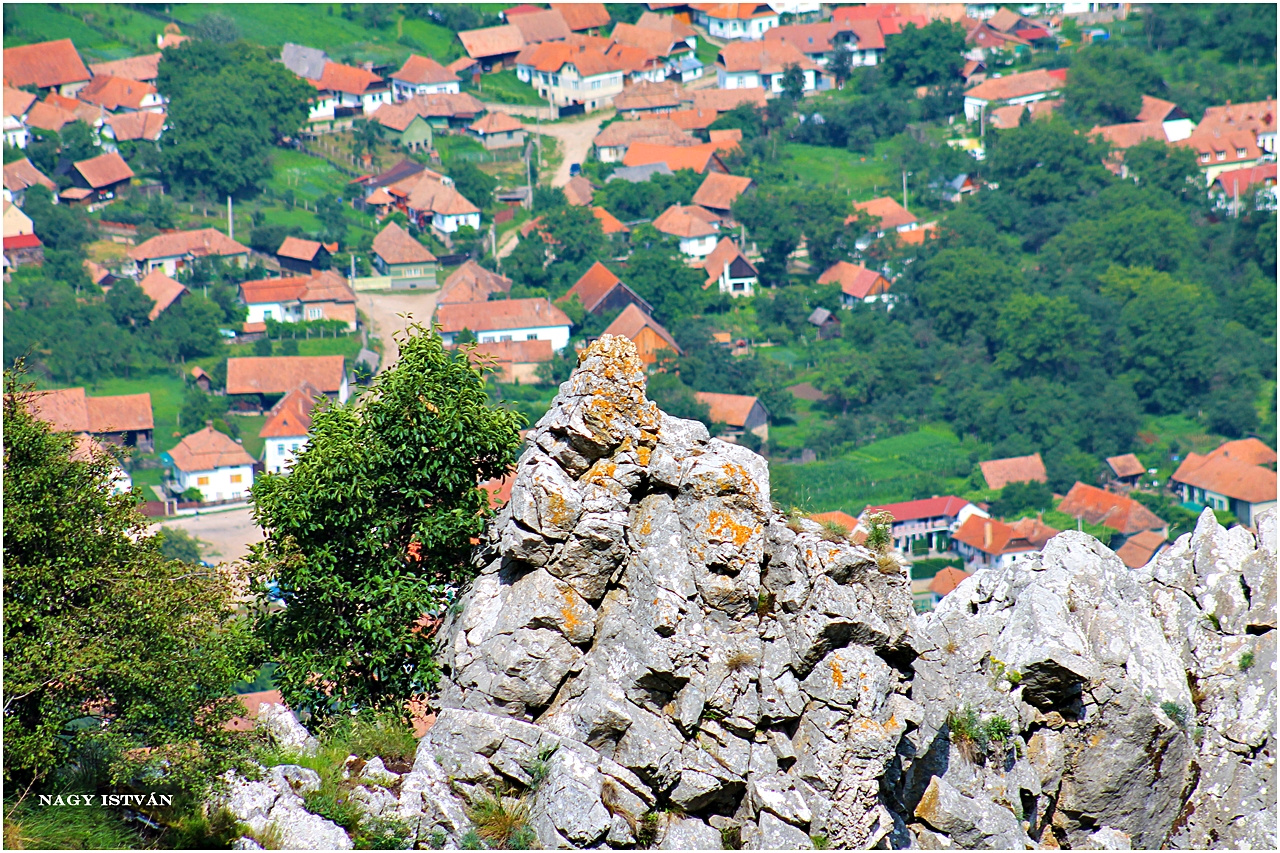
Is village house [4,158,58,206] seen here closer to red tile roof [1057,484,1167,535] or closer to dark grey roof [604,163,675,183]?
dark grey roof [604,163,675,183]

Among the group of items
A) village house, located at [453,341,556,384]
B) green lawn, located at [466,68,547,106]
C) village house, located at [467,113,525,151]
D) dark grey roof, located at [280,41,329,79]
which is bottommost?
village house, located at [453,341,556,384]

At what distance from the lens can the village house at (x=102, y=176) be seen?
12975cm

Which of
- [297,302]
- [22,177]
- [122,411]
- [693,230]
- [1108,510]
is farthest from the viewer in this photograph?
[22,177]

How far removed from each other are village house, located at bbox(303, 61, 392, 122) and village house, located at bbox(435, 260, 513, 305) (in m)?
35.3

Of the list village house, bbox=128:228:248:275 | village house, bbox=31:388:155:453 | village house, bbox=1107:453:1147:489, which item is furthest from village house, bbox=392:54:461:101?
village house, bbox=1107:453:1147:489

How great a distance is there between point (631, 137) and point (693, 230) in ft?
70.9

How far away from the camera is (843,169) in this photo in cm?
14162

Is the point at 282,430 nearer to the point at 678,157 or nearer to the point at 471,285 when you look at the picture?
the point at 471,285

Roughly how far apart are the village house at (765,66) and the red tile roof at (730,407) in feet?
224

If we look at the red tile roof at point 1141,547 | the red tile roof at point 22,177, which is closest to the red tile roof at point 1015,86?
the red tile roof at point 1141,547

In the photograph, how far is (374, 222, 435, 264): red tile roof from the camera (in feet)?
396

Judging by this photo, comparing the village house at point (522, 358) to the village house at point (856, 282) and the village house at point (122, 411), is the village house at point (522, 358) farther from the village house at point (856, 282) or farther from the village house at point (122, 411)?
the village house at point (856, 282)

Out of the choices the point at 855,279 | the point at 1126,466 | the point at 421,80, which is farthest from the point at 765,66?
the point at 1126,466

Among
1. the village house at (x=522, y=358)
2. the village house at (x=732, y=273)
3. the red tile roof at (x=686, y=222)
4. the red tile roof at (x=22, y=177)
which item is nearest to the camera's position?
the village house at (x=522, y=358)
